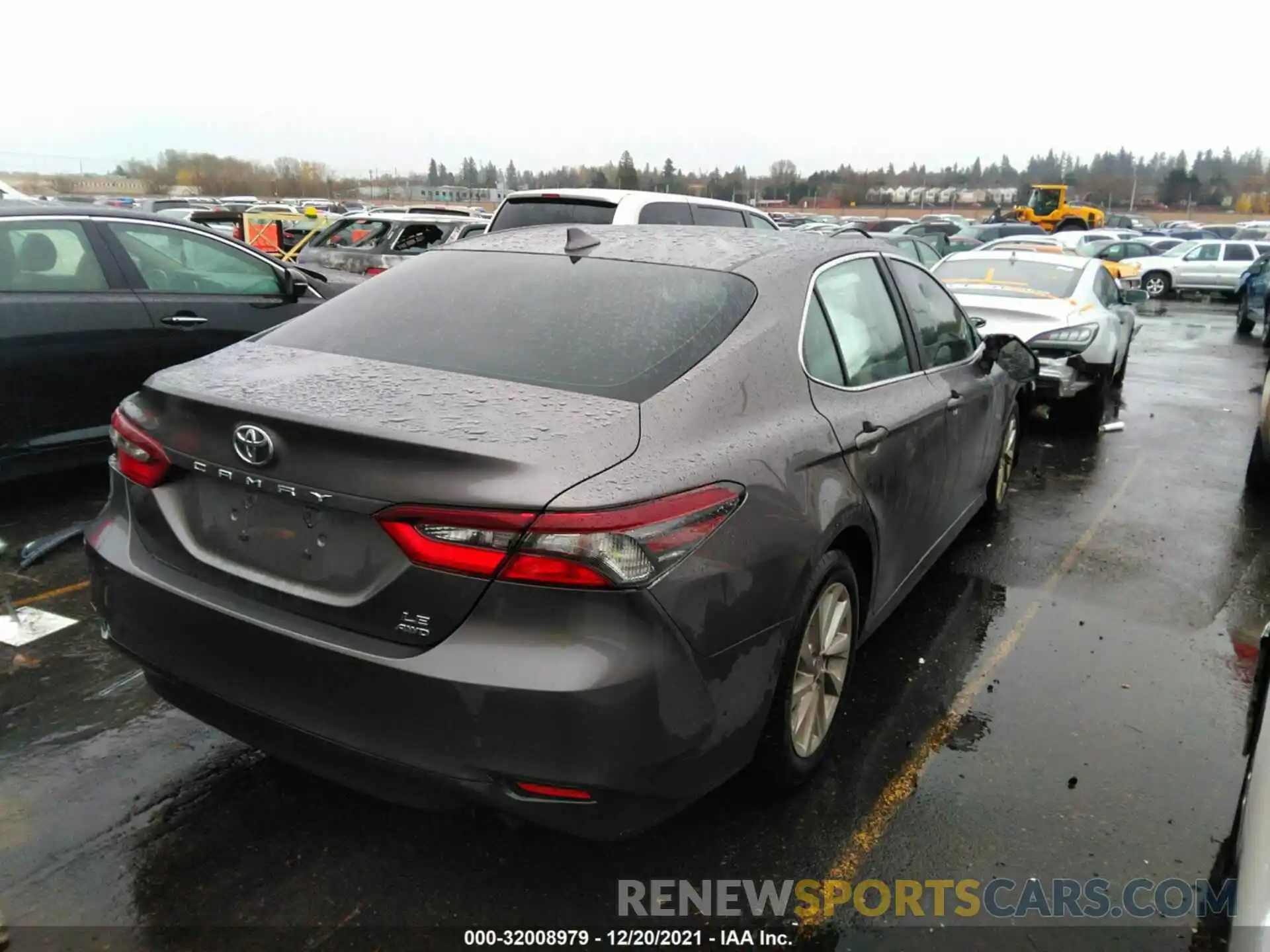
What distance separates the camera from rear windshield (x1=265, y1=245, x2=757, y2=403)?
2566 millimetres

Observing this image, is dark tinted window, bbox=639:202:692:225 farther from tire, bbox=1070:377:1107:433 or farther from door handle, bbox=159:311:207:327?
tire, bbox=1070:377:1107:433

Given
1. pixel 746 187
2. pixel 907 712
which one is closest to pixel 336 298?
pixel 907 712

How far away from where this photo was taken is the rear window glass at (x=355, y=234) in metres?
10.6

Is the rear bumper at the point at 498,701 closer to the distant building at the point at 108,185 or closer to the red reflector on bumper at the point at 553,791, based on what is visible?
the red reflector on bumper at the point at 553,791

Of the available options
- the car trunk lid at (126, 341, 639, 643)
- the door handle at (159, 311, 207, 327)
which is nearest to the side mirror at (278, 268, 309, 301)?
the door handle at (159, 311, 207, 327)

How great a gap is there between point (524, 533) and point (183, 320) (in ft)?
15.2

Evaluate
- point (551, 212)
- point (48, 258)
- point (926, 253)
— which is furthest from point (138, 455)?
point (926, 253)

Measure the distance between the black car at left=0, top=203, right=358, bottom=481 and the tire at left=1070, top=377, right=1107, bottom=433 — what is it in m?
6.80

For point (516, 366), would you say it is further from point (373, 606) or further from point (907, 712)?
point (907, 712)

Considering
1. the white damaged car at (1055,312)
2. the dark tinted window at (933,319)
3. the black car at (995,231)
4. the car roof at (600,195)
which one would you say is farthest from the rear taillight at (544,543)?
the black car at (995,231)

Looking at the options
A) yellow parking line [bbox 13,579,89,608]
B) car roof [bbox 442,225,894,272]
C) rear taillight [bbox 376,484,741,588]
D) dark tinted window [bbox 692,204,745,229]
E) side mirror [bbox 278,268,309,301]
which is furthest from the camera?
dark tinted window [bbox 692,204,745,229]

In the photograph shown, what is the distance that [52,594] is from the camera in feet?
13.9

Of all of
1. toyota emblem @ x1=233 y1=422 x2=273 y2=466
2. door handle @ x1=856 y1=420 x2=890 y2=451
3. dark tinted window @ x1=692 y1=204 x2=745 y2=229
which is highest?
dark tinted window @ x1=692 y1=204 x2=745 y2=229

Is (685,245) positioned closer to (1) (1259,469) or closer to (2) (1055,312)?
(1) (1259,469)
